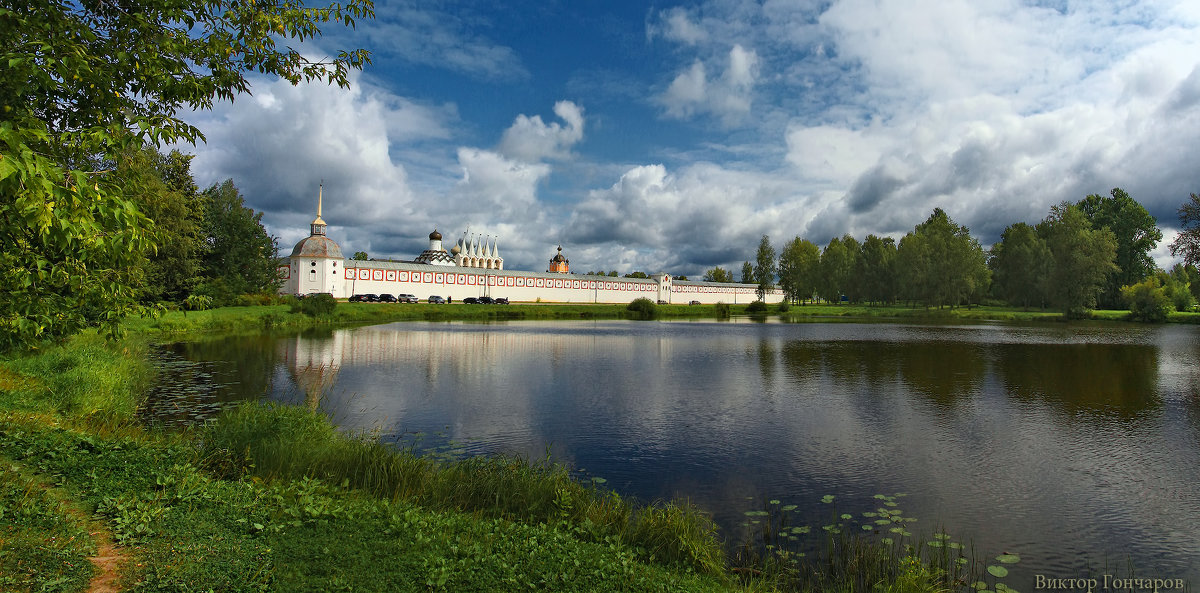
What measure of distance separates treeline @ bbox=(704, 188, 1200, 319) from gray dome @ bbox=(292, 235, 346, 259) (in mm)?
76620

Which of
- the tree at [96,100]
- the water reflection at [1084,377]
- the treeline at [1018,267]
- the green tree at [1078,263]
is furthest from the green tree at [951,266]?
the tree at [96,100]

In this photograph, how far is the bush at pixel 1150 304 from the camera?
212ft

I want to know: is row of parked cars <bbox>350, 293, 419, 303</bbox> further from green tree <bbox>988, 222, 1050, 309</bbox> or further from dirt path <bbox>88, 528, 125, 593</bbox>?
green tree <bbox>988, 222, 1050, 309</bbox>

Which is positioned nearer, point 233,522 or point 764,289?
point 233,522

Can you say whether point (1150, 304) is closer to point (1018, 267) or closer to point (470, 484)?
point (1018, 267)

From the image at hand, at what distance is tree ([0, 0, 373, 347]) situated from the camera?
443 cm

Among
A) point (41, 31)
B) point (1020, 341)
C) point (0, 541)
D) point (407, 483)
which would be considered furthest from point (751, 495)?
point (1020, 341)

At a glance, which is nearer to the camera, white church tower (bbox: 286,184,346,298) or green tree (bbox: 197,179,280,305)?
green tree (bbox: 197,179,280,305)

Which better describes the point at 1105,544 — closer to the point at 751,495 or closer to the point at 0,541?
A: the point at 751,495

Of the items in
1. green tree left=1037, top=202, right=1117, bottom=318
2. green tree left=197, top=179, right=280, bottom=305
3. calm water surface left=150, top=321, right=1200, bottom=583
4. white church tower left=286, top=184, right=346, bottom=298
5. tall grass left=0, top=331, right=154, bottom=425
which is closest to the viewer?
calm water surface left=150, top=321, right=1200, bottom=583

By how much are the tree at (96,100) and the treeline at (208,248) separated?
1159 inches

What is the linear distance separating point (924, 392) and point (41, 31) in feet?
71.9

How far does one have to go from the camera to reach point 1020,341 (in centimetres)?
3925

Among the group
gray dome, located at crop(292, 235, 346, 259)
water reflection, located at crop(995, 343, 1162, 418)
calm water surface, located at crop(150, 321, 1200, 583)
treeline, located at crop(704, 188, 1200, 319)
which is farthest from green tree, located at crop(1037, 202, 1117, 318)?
gray dome, located at crop(292, 235, 346, 259)
